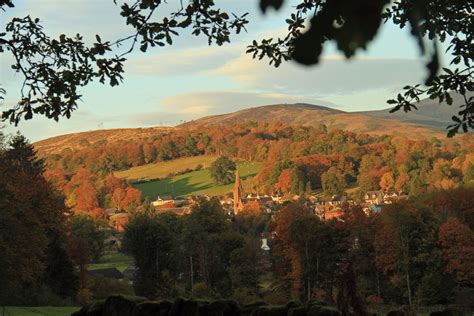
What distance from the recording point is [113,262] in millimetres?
103188

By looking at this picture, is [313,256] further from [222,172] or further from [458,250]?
[222,172]

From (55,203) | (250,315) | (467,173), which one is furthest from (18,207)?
(467,173)

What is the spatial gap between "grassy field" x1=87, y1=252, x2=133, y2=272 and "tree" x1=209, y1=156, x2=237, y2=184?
79.3 metres

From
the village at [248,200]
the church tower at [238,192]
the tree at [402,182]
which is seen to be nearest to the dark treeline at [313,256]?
the village at [248,200]

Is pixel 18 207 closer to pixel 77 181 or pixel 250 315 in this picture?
pixel 250 315

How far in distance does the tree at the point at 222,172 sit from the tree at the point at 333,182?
2586cm

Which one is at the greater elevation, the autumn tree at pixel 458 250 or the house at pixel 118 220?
the autumn tree at pixel 458 250

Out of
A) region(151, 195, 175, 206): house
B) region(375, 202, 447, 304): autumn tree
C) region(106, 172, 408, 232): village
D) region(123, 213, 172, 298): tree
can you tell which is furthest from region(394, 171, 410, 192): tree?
region(123, 213, 172, 298): tree

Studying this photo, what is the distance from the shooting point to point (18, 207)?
128 ft

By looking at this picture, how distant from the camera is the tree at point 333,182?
181500mm

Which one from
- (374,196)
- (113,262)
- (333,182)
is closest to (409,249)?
(113,262)

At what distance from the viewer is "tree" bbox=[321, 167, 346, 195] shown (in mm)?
181500

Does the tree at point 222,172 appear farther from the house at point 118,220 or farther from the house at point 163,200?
the house at point 118,220

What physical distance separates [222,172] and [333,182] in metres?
30.9
